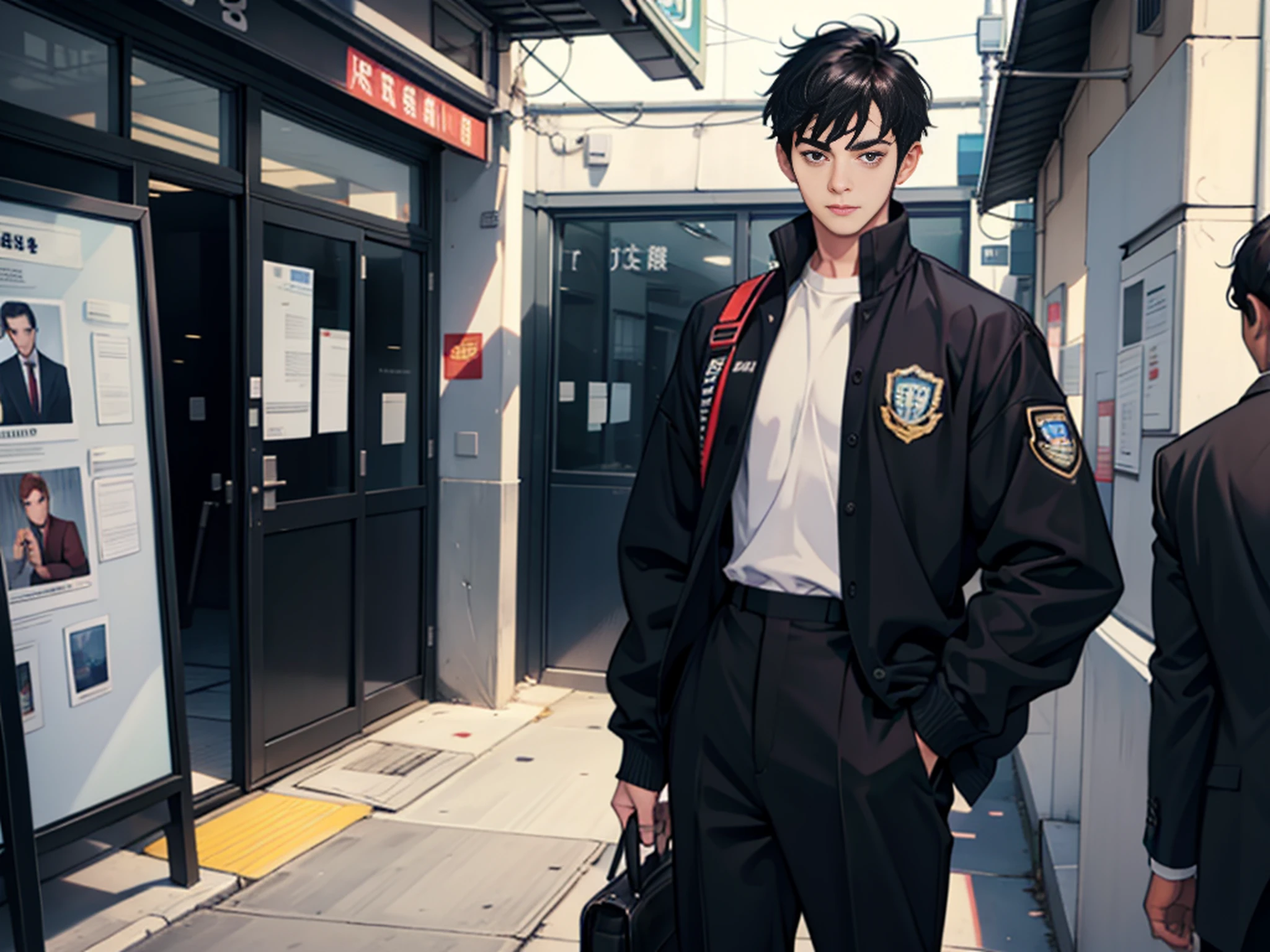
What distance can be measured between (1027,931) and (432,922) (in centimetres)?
178

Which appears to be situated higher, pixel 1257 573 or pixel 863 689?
pixel 1257 573

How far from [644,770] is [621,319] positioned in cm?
502

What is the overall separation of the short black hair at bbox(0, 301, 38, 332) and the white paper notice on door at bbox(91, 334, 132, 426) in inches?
8.6

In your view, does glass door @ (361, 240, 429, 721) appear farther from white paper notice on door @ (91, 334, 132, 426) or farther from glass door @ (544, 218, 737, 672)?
white paper notice on door @ (91, 334, 132, 426)

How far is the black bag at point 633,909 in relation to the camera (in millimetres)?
1741

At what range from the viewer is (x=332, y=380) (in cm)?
507

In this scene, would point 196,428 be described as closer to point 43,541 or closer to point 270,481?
point 270,481

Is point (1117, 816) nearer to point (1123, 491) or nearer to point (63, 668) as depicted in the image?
point (1123, 491)

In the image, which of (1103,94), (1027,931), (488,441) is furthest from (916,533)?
(488,441)

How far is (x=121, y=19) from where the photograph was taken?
3.73 meters

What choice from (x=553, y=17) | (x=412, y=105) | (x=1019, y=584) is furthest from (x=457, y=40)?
(x=1019, y=584)

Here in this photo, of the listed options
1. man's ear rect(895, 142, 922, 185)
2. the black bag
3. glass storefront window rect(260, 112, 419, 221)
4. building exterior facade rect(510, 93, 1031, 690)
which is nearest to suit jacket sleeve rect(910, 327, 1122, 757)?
man's ear rect(895, 142, 922, 185)

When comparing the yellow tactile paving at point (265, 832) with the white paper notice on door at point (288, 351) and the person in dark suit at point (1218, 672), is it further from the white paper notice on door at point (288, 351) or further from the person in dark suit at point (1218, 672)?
the person in dark suit at point (1218, 672)

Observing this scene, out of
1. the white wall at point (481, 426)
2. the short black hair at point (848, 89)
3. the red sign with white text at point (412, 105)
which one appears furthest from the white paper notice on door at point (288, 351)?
the short black hair at point (848, 89)
